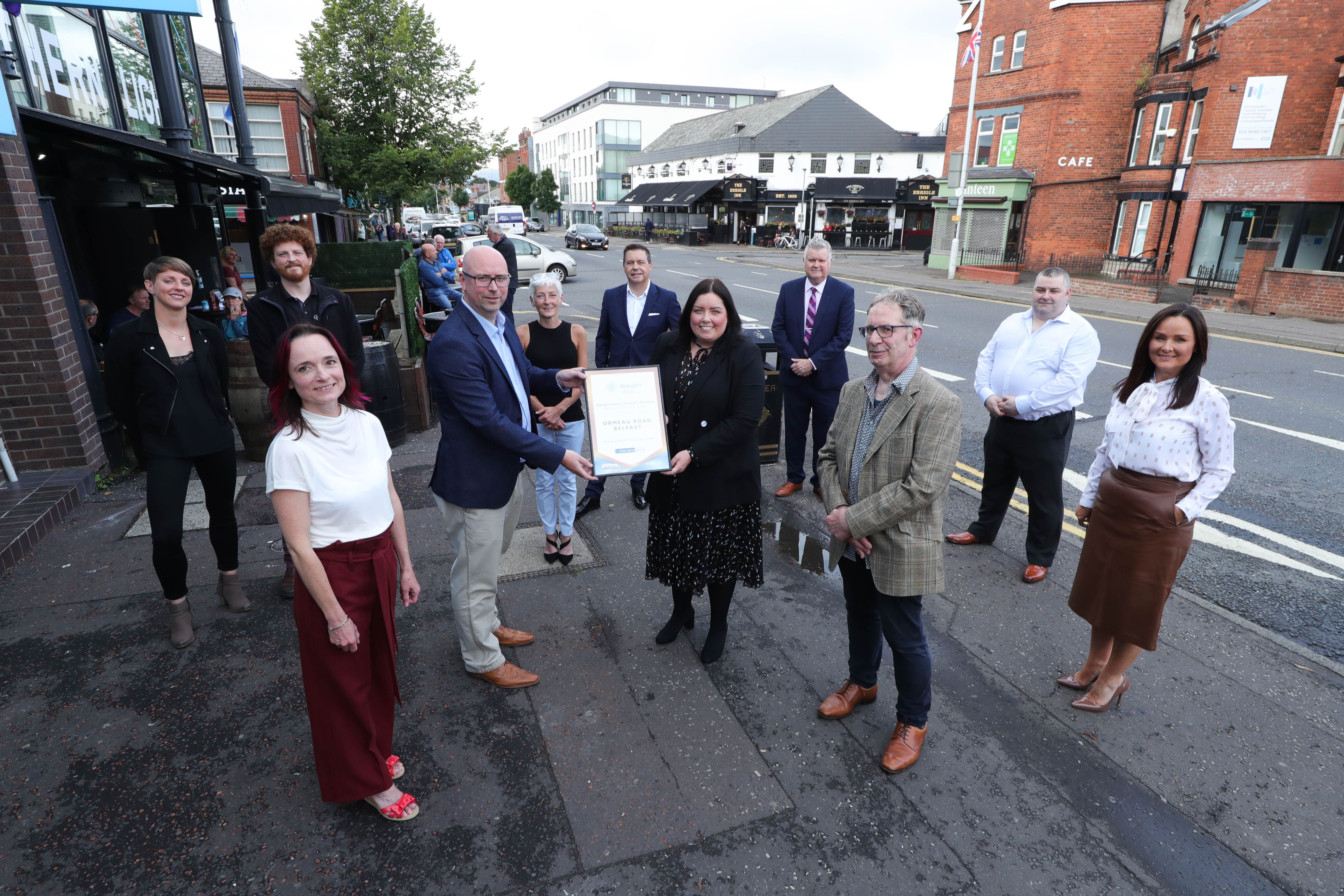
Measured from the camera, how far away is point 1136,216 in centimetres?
2388

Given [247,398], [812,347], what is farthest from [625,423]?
[247,398]

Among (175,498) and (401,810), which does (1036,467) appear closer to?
(401,810)

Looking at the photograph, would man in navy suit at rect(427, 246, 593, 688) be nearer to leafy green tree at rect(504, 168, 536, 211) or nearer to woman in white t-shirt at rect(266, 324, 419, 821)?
woman in white t-shirt at rect(266, 324, 419, 821)

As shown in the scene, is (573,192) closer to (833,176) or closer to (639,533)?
(833,176)

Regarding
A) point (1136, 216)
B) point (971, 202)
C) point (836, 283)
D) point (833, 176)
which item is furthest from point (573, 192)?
point (836, 283)

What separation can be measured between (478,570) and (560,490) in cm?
140

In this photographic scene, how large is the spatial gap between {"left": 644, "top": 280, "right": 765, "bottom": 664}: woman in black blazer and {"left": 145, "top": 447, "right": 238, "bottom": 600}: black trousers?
8.65ft

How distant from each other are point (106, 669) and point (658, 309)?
425 centimetres

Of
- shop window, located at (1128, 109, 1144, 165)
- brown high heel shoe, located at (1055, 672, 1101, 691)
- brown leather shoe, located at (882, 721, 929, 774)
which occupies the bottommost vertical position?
brown high heel shoe, located at (1055, 672, 1101, 691)

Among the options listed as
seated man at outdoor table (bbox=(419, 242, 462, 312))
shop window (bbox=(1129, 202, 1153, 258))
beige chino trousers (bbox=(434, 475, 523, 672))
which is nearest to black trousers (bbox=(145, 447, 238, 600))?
beige chino trousers (bbox=(434, 475, 523, 672))

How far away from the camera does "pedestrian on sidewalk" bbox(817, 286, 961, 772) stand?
114 inches

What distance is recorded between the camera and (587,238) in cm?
4238

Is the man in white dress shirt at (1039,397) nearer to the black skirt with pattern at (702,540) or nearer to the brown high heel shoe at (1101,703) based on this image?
the brown high heel shoe at (1101,703)

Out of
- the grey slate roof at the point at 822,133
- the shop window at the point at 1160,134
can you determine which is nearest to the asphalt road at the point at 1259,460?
the shop window at the point at 1160,134
